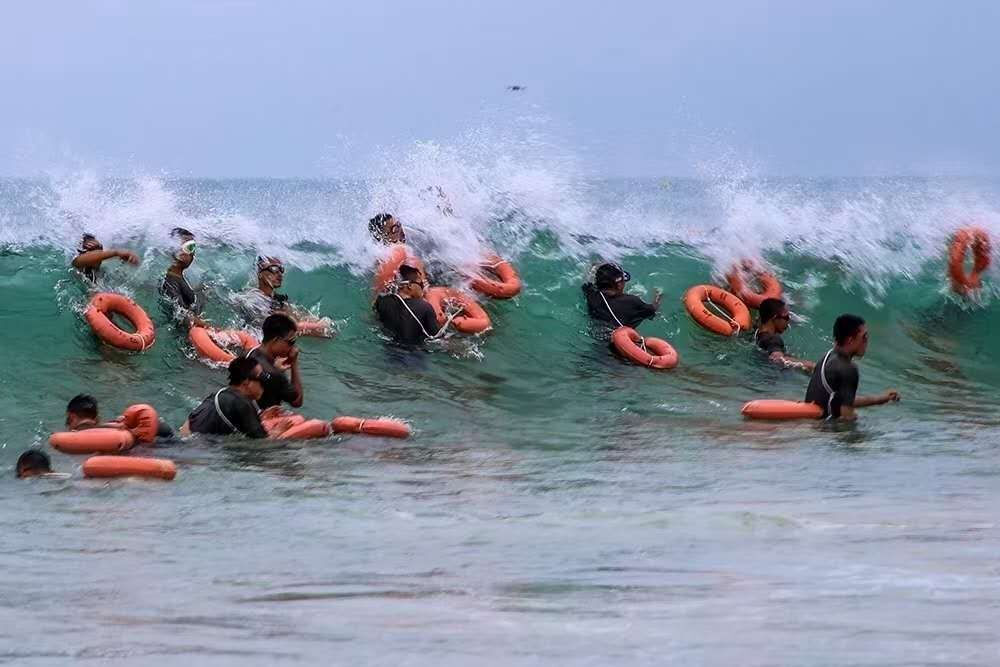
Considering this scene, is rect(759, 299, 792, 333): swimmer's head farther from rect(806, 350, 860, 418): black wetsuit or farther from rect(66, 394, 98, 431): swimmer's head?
rect(66, 394, 98, 431): swimmer's head

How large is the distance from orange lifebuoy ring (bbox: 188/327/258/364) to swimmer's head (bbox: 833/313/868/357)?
5.74 meters

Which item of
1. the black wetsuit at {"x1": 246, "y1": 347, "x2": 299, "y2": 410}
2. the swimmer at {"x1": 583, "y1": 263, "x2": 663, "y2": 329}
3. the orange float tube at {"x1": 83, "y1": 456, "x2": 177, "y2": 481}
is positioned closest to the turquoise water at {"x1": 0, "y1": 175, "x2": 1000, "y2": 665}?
the orange float tube at {"x1": 83, "y1": 456, "x2": 177, "y2": 481}

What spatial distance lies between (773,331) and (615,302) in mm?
1776

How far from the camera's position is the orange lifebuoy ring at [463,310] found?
53.4 ft

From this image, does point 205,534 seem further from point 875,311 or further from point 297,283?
point 875,311

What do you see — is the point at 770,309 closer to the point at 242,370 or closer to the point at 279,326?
the point at 279,326

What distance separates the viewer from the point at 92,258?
53.7 feet

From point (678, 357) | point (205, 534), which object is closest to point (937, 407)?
point (678, 357)

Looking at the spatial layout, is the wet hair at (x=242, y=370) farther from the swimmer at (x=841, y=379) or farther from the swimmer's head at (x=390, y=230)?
the swimmer's head at (x=390, y=230)

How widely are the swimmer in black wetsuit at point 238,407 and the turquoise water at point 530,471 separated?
0.22 meters

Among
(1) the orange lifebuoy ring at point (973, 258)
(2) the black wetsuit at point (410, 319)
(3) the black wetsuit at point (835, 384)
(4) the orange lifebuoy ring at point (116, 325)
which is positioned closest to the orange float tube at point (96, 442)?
(4) the orange lifebuoy ring at point (116, 325)

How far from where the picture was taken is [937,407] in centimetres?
1485

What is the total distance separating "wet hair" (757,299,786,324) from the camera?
16.6m

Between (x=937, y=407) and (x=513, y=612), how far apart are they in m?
9.75
